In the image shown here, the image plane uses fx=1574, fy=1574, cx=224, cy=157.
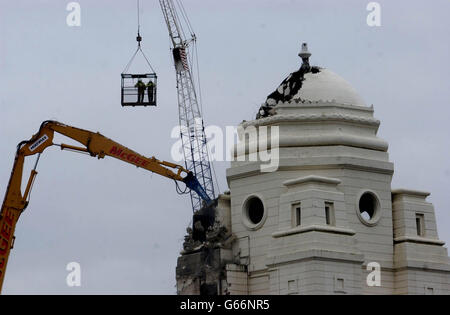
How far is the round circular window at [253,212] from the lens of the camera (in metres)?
109

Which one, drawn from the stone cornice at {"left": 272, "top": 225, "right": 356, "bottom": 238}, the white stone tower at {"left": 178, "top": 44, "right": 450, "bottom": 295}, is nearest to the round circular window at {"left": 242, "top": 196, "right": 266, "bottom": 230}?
the white stone tower at {"left": 178, "top": 44, "right": 450, "bottom": 295}

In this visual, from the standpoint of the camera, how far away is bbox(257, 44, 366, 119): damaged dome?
11069 centimetres

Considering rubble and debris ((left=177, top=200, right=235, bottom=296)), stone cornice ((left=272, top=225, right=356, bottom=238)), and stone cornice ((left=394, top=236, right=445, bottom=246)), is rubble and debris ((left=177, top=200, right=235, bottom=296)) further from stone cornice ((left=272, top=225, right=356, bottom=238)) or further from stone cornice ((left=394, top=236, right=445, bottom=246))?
stone cornice ((left=394, top=236, right=445, bottom=246))

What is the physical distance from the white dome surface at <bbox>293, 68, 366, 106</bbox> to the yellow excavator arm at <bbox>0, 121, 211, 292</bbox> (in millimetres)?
10273

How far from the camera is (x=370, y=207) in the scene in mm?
109312

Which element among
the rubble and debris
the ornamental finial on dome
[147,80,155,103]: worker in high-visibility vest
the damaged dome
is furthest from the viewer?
[147,80,155,103]: worker in high-visibility vest

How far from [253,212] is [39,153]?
16.0 meters

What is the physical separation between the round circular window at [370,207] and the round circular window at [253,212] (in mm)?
6853

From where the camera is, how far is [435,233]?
111125 mm
